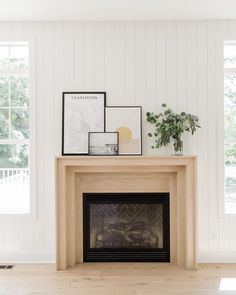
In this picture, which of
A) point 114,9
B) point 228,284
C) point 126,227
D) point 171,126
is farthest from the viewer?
point 126,227

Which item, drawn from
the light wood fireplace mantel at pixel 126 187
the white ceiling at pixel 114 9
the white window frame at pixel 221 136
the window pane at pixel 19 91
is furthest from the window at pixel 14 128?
the white window frame at pixel 221 136

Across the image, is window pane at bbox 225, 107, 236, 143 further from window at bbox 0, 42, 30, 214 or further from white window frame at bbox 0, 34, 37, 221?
window at bbox 0, 42, 30, 214

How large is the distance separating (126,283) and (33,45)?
8.87 feet

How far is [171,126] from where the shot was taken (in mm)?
3809

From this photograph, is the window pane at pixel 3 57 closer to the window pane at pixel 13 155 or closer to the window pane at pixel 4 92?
the window pane at pixel 4 92

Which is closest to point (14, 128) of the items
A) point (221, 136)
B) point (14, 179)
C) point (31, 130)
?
point (31, 130)

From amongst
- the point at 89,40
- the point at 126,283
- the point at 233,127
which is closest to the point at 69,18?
the point at 89,40

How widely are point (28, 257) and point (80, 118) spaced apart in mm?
1673

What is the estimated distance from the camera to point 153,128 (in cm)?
406

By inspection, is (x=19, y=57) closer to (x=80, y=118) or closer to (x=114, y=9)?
(x=80, y=118)

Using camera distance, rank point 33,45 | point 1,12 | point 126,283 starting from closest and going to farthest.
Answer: point 126,283 < point 1,12 < point 33,45

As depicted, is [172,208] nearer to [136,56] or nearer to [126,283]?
[126,283]

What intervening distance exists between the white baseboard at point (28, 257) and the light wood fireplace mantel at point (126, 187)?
0.26 metres

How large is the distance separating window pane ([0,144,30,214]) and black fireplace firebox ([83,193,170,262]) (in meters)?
0.74
